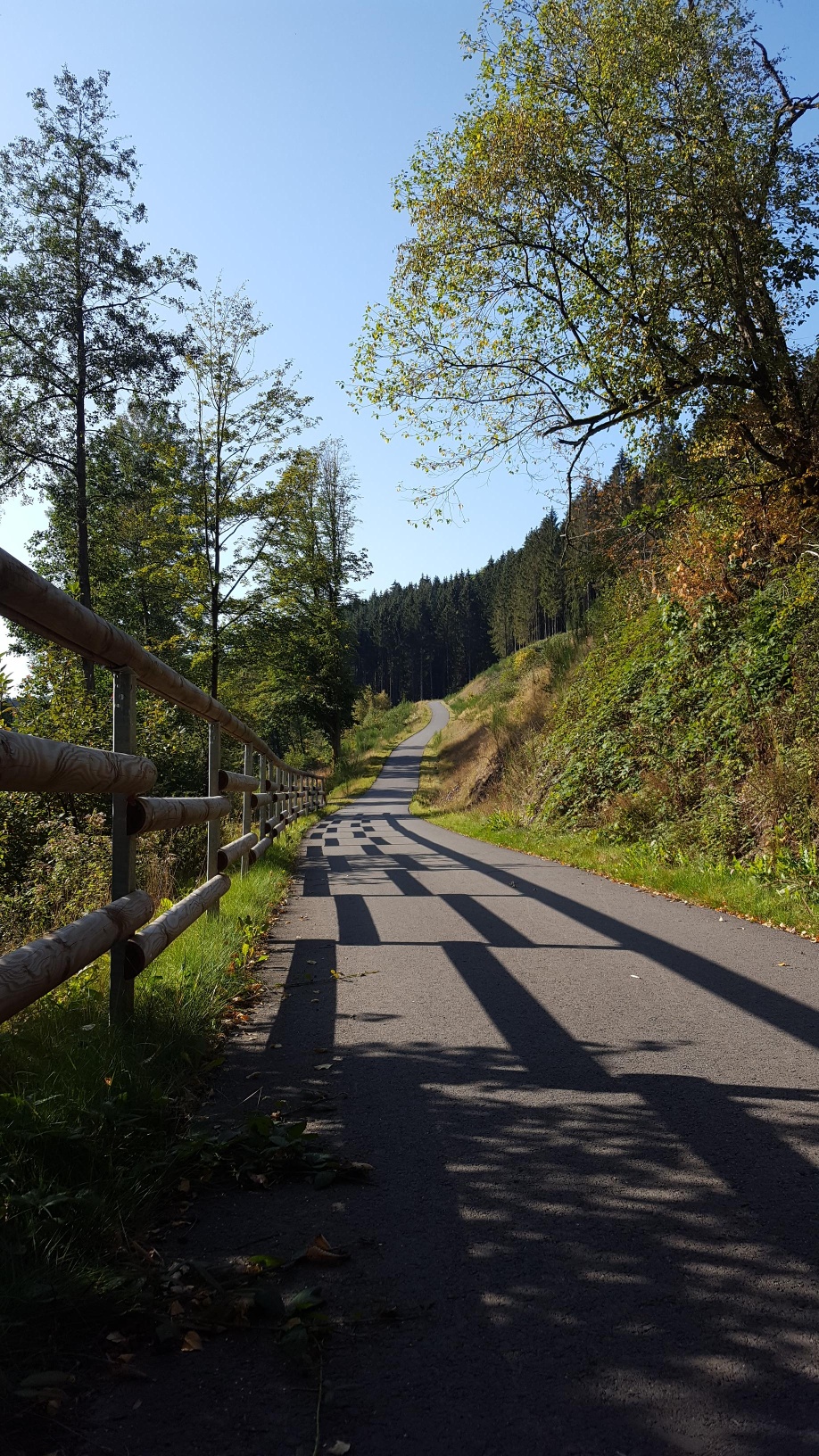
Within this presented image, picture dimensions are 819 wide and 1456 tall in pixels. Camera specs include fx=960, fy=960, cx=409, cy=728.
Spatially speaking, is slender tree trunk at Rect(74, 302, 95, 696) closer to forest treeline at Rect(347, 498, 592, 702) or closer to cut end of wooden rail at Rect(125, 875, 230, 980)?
cut end of wooden rail at Rect(125, 875, 230, 980)

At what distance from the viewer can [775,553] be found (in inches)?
482

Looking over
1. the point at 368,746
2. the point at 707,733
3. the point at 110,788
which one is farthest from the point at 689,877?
the point at 368,746

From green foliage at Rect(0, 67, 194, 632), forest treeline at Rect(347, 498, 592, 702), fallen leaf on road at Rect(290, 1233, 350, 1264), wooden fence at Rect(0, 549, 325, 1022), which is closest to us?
fallen leaf on road at Rect(290, 1233, 350, 1264)

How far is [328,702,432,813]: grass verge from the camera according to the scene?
152ft

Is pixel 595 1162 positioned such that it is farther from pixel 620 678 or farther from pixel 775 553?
pixel 620 678

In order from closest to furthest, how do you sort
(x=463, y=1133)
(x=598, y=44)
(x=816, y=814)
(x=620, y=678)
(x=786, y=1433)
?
(x=786, y=1433), (x=463, y=1133), (x=816, y=814), (x=598, y=44), (x=620, y=678)

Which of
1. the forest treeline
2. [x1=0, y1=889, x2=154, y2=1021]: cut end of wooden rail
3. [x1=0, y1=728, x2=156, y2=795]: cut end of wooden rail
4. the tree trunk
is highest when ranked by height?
the forest treeline

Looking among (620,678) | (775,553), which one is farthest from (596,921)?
(620,678)

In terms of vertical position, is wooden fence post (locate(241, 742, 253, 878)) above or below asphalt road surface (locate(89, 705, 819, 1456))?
above

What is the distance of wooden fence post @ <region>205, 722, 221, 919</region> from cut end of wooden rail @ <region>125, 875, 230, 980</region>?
0.58m

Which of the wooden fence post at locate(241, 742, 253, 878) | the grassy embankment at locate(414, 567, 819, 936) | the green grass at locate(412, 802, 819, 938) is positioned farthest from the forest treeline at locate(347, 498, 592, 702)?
the wooden fence post at locate(241, 742, 253, 878)

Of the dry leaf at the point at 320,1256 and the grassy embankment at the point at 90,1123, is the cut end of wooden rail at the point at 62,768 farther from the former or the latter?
the dry leaf at the point at 320,1256

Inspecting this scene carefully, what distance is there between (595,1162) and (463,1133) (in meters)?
0.46

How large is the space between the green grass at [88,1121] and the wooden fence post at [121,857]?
9 cm
